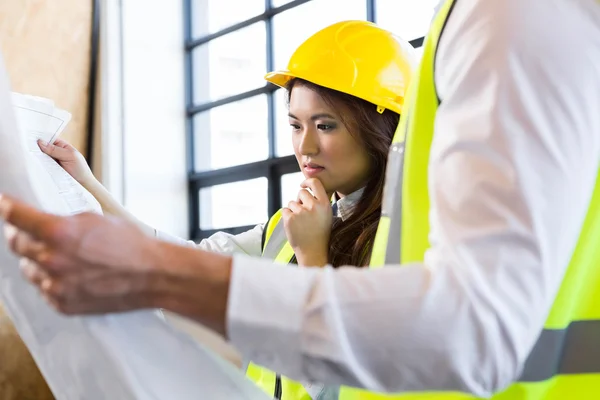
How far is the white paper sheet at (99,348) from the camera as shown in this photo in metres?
0.73

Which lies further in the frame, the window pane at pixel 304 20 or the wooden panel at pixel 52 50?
the wooden panel at pixel 52 50

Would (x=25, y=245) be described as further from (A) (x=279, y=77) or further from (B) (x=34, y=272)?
(A) (x=279, y=77)

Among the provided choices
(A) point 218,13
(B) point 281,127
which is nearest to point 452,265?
(B) point 281,127

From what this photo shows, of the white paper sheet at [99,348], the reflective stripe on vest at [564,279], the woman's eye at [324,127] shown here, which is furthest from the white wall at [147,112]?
the reflective stripe on vest at [564,279]

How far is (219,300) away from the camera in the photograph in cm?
56

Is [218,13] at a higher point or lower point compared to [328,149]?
higher

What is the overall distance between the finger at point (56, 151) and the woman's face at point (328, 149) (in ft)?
1.78

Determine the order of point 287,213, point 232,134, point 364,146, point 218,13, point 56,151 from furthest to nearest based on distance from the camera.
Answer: point 218,13
point 232,134
point 364,146
point 287,213
point 56,151

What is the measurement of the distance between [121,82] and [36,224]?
3133 mm

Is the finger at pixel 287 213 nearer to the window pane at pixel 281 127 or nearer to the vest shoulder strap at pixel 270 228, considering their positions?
the vest shoulder strap at pixel 270 228

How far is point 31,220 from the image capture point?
0.55 metres

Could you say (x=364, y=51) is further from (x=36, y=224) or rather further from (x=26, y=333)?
(x=36, y=224)

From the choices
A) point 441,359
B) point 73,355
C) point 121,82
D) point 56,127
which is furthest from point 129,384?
point 121,82

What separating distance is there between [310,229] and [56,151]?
560 mm
